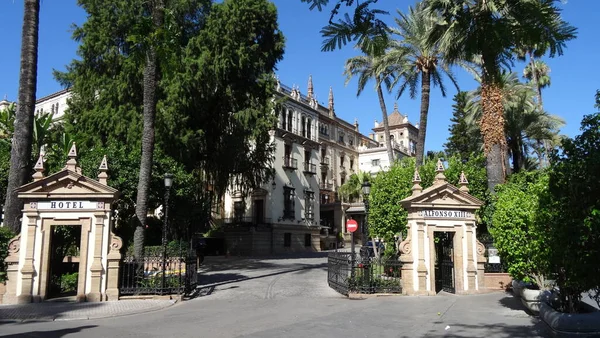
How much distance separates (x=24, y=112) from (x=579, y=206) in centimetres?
1557

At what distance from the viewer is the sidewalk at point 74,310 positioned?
Result: 37.3 feet

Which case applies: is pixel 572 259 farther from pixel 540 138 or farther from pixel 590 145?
pixel 540 138

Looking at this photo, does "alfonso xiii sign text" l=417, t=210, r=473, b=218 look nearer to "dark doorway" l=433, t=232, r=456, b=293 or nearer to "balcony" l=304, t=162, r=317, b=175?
"dark doorway" l=433, t=232, r=456, b=293

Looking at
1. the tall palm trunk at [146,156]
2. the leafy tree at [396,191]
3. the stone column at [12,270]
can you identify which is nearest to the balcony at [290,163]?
the leafy tree at [396,191]

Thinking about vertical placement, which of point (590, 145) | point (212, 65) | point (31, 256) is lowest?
point (31, 256)

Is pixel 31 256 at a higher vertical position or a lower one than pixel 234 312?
higher

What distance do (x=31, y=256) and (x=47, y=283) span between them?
3.19 feet

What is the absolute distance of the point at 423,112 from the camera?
23406 mm

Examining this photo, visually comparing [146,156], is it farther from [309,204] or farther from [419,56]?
[309,204]

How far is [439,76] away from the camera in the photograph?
24562mm

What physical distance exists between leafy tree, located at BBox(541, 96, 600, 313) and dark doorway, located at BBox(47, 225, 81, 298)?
13543 millimetres

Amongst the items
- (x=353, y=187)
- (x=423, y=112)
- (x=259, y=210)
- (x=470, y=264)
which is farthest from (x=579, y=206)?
(x=353, y=187)

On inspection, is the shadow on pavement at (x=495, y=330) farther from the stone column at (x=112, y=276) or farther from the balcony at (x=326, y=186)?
the balcony at (x=326, y=186)

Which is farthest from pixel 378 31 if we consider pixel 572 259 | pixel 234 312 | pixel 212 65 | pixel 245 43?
pixel 245 43
